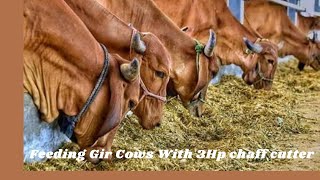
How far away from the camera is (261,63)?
12.3 ft

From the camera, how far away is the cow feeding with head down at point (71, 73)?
318cm

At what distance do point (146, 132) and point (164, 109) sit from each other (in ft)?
0.50

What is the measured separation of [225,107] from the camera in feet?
12.3

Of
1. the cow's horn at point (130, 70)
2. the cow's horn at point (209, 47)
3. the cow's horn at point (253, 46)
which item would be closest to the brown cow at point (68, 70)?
the cow's horn at point (130, 70)

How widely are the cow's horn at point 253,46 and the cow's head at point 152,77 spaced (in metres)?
0.48

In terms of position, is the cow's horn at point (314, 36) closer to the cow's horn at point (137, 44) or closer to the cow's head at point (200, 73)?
the cow's head at point (200, 73)

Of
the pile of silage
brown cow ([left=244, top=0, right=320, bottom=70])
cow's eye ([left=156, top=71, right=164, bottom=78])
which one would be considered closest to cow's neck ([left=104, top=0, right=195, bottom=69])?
cow's eye ([left=156, top=71, right=164, bottom=78])

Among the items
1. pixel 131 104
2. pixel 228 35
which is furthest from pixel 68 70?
pixel 228 35

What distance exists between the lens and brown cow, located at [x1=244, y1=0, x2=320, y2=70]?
3.73 m

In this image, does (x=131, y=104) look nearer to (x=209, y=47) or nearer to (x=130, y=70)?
(x=130, y=70)

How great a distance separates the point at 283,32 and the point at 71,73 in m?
1.28

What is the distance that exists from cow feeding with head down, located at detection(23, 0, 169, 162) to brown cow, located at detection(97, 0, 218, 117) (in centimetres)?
32

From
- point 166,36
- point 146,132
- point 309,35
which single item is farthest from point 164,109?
point 309,35

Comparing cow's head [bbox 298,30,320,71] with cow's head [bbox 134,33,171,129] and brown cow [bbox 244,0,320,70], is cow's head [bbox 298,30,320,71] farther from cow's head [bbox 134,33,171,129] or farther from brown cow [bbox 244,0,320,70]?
cow's head [bbox 134,33,171,129]
